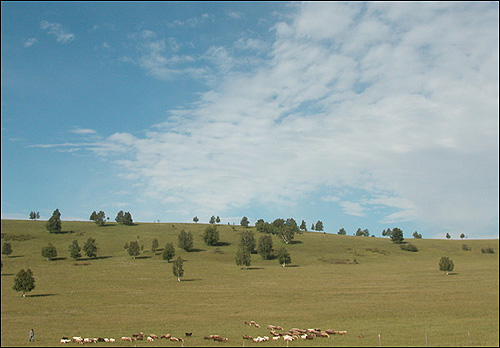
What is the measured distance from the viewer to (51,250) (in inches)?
4963

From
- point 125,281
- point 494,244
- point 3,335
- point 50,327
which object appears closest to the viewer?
point 3,335

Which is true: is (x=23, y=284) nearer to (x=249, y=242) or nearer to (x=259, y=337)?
(x=259, y=337)

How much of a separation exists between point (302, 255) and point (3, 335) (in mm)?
116909

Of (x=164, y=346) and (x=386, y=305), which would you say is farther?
(x=386, y=305)

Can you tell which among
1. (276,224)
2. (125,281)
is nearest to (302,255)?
(276,224)

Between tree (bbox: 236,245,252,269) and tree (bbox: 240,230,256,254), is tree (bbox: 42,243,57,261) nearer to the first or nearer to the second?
tree (bbox: 236,245,252,269)

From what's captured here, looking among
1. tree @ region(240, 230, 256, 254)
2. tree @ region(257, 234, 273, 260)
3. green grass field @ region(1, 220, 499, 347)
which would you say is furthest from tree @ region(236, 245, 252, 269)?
tree @ region(240, 230, 256, 254)

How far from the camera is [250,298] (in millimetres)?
71562

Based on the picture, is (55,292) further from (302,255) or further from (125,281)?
(302,255)

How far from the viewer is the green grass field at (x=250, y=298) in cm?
4469

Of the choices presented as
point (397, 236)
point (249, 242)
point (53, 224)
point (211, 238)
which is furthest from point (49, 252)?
point (397, 236)

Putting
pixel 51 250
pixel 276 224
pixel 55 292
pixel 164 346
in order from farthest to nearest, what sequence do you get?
pixel 276 224 < pixel 51 250 < pixel 55 292 < pixel 164 346

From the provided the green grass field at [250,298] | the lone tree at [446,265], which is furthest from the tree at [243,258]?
the lone tree at [446,265]

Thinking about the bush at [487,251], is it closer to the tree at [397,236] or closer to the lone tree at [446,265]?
the tree at [397,236]
